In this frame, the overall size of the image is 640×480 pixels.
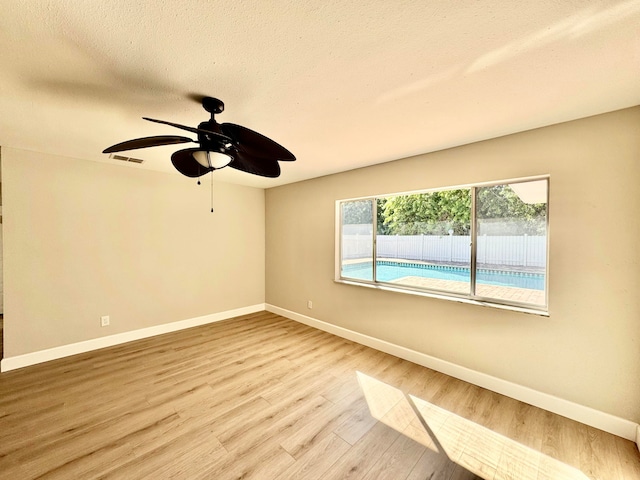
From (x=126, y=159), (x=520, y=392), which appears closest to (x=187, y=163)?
(x=126, y=159)

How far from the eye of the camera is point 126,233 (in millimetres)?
3604

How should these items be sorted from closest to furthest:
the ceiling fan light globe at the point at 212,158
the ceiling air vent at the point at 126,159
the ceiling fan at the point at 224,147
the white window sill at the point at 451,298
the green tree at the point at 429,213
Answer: the ceiling fan at the point at 224,147 → the ceiling fan light globe at the point at 212,158 → the white window sill at the point at 451,298 → the green tree at the point at 429,213 → the ceiling air vent at the point at 126,159

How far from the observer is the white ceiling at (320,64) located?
1.12 m

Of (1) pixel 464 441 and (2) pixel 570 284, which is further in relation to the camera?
(2) pixel 570 284

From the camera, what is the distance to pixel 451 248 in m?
2.91

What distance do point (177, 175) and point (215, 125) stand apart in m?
2.83

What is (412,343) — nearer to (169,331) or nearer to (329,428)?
(329,428)

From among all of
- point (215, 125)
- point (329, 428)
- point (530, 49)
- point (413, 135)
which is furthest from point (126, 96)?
point (329, 428)

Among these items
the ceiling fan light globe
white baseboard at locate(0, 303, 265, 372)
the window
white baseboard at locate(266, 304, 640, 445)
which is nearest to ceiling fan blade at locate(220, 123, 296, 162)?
the ceiling fan light globe

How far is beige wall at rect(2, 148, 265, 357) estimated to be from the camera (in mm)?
2934

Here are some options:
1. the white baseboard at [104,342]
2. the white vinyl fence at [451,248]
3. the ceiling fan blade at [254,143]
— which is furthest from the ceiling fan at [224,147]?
the white baseboard at [104,342]

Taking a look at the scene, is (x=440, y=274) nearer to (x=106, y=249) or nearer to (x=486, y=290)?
(x=486, y=290)

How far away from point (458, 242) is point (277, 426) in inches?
96.4

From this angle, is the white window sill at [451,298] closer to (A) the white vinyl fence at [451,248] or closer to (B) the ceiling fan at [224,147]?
(A) the white vinyl fence at [451,248]
